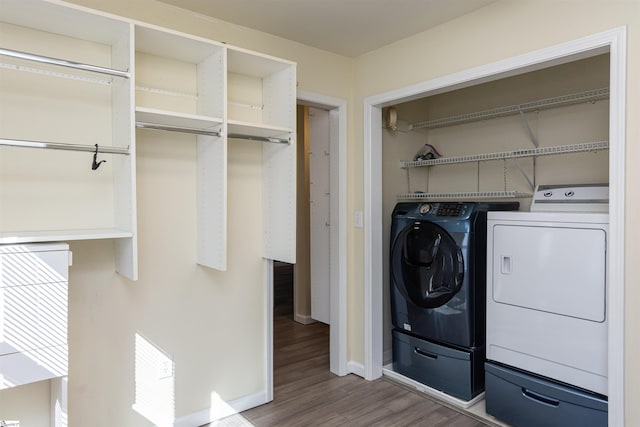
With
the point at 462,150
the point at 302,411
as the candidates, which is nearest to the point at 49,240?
the point at 302,411

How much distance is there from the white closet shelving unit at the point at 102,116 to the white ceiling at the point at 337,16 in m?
0.30

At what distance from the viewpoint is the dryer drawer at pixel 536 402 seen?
2.11 meters

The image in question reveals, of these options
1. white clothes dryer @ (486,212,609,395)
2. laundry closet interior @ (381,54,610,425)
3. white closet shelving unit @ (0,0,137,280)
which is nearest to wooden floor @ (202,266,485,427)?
laundry closet interior @ (381,54,610,425)

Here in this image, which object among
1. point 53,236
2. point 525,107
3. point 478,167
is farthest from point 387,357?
point 53,236

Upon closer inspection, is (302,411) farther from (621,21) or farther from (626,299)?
(621,21)

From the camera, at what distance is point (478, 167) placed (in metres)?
3.25

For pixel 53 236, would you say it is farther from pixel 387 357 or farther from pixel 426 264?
pixel 387 357

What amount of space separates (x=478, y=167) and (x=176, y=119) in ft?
7.40

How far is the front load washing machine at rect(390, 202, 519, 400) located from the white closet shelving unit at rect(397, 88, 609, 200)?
299mm

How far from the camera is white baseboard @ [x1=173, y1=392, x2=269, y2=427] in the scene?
2.38 m

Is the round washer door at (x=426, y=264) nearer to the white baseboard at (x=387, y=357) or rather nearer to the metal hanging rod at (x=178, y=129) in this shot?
the white baseboard at (x=387, y=357)

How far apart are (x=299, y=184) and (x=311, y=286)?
1.12 metres

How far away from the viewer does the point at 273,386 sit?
291 centimetres

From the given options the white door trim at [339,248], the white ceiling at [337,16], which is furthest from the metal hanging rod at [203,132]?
the white door trim at [339,248]
